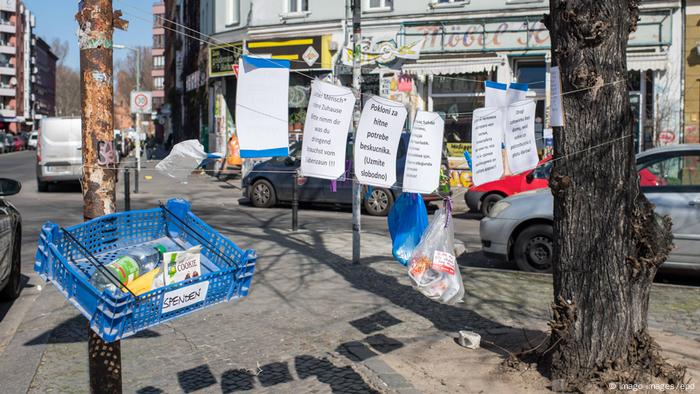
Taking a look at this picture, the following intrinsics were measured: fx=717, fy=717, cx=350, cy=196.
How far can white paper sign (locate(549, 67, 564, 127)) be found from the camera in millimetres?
4871

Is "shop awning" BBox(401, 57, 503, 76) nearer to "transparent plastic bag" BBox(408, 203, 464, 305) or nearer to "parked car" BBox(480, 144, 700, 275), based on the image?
"parked car" BBox(480, 144, 700, 275)

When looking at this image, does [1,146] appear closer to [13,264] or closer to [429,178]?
[13,264]

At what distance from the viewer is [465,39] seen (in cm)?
2158

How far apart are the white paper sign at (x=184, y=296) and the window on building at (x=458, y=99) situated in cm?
1806

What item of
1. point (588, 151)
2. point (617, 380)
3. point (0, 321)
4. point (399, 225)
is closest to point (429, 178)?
point (399, 225)

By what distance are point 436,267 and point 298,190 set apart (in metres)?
11.5

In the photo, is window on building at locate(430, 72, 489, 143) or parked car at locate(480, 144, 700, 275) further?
window on building at locate(430, 72, 489, 143)

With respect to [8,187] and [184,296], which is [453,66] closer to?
[8,187]

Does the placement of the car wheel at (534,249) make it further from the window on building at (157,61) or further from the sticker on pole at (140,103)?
the window on building at (157,61)

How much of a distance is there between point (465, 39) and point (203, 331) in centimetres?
1699

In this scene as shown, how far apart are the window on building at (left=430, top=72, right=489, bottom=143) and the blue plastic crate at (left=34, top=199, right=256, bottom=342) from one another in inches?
687

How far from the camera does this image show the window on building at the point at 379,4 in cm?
2286

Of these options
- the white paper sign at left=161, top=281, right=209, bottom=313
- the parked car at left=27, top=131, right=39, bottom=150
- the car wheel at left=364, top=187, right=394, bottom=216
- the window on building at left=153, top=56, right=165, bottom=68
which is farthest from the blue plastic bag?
the window on building at left=153, top=56, right=165, bottom=68

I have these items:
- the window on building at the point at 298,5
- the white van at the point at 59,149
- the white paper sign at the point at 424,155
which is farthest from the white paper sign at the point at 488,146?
the window on building at the point at 298,5
